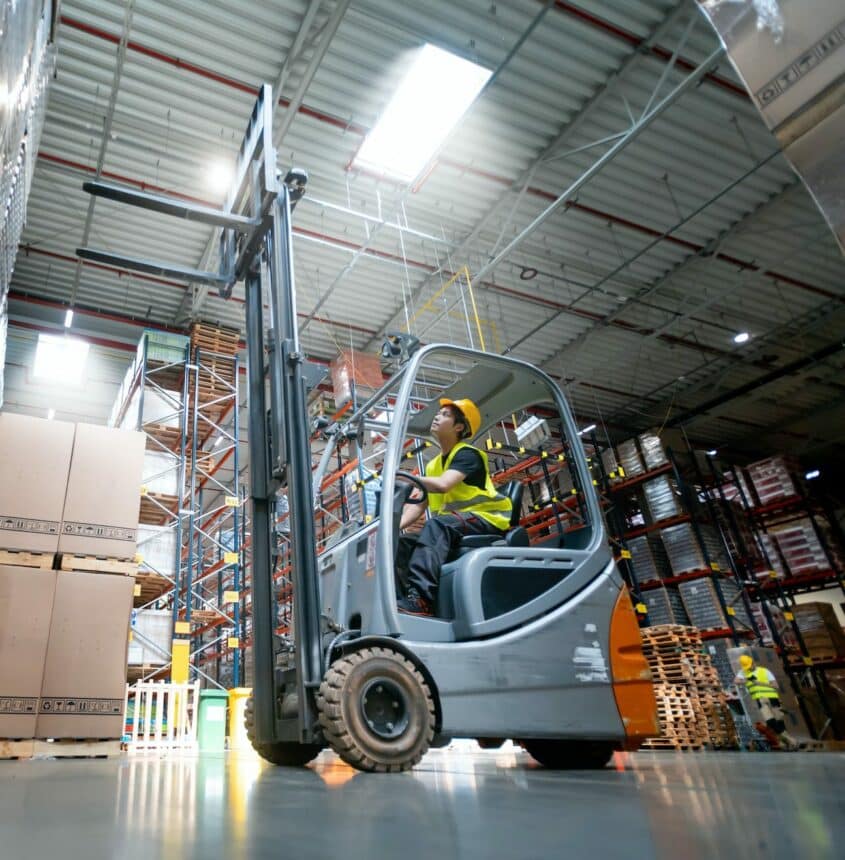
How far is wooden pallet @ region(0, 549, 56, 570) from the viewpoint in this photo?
4844 mm

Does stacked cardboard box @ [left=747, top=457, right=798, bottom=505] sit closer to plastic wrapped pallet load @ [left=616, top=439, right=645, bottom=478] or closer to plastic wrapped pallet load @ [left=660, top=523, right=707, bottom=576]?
plastic wrapped pallet load @ [left=616, top=439, right=645, bottom=478]

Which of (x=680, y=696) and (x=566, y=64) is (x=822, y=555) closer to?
(x=680, y=696)

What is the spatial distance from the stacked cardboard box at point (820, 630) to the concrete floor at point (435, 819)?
47.1 ft

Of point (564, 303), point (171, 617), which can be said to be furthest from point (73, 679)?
point (564, 303)

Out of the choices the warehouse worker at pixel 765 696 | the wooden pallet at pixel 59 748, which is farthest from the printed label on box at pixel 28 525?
the warehouse worker at pixel 765 696

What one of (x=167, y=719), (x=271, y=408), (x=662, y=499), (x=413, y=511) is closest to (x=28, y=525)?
(x=271, y=408)

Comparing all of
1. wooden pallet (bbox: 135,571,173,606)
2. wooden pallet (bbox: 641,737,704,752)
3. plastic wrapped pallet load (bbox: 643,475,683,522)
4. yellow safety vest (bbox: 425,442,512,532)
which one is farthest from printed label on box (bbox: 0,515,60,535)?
plastic wrapped pallet load (bbox: 643,475,683,522)

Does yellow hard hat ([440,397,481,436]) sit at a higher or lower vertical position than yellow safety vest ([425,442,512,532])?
higher

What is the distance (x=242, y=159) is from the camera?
4.67 meters

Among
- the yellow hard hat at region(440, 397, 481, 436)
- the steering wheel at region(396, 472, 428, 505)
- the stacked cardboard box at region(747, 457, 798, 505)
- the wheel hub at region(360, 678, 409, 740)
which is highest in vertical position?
the stacked cardboard box at region(747, 457, 798, 505)

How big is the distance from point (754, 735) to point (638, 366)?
8492 mm

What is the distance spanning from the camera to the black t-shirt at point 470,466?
363 centimetres

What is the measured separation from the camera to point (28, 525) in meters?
5.00

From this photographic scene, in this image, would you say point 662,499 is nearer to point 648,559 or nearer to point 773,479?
point 648,559
